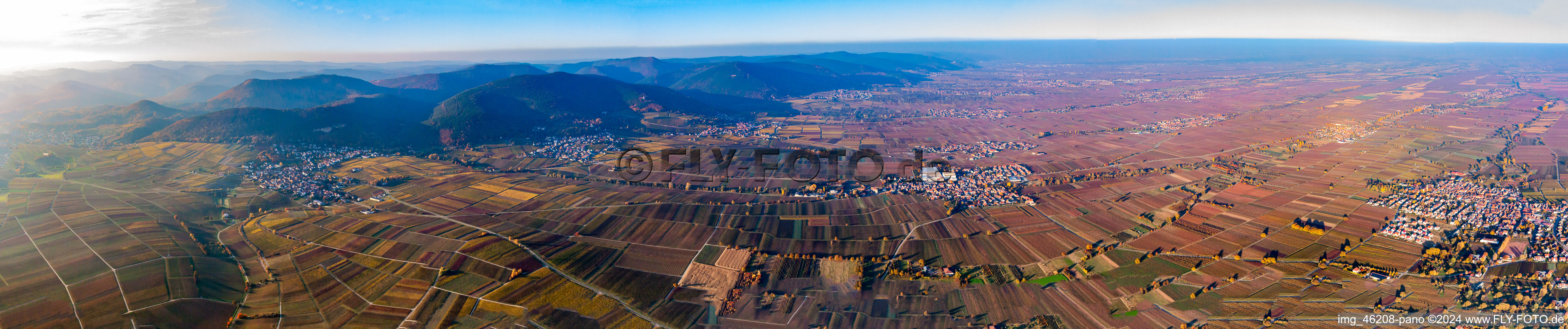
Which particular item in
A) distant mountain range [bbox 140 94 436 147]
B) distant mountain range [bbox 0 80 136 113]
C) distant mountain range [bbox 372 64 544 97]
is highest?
distant mountain range [bbox 372 64 544 97]

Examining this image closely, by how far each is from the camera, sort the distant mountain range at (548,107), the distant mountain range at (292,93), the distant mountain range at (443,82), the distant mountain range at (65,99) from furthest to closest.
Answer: the distant mountain range at (443,82) < the distant mountain range at (292,93) < the distant mountain range at (65,99) < the distant mountain range at (548,107)

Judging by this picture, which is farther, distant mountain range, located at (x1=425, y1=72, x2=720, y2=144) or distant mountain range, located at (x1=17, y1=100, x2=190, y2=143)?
distant mountain range, located at (x1=425, y1=72, x2=720, y2=144)

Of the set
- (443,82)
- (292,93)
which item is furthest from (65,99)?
(443,82)

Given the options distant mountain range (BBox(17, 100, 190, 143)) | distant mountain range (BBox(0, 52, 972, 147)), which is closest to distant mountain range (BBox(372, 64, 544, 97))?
distant mountain range (BBox(0, 52, 972, 147))

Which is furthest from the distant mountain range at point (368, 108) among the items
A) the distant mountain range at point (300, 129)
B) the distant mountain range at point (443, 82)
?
the distant mountain range at point (443, 82)

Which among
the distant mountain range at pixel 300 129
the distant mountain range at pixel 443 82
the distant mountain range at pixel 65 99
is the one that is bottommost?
the distant mountain range at pixel 300 129

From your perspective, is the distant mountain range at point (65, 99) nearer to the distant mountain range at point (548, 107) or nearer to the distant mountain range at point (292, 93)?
the distant mountain range at point (292, 93)

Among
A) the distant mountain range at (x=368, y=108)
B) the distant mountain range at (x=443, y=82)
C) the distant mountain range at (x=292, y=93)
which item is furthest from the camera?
the distant mountain range at (x=443, y=82)

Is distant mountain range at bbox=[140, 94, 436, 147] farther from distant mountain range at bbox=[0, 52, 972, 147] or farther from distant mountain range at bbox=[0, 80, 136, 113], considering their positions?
distant mountain range at bbox=[0, 80, 136, 113]

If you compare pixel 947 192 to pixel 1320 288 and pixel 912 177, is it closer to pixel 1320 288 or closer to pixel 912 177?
pixel 912 177

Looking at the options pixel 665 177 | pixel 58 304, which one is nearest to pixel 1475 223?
pixel 665 177

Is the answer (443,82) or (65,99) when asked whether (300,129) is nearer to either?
(443,82)
